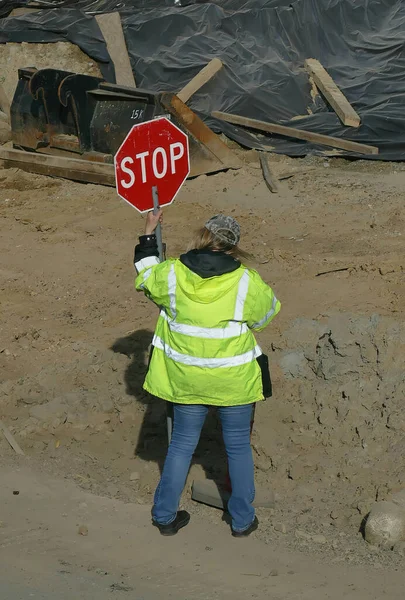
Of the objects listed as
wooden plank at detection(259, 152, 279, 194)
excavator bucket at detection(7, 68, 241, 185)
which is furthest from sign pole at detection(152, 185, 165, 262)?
excavator bucket at detection(7, 68, 241, 185)

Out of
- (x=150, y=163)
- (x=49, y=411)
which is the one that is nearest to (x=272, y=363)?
(x=49, y=411)

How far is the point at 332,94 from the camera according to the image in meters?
14.2

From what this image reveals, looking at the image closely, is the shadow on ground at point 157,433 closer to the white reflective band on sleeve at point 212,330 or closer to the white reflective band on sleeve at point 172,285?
the white reflective band on sleeve at point 212,330

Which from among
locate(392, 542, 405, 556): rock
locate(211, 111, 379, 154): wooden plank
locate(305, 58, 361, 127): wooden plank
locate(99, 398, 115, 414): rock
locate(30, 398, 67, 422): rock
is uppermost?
locate(392, 542, 405, 556): rock

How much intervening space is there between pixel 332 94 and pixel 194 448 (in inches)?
388

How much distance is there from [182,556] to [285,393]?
201 cm

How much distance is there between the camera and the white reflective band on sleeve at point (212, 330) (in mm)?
5148

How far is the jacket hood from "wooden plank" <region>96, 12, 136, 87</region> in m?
10.8

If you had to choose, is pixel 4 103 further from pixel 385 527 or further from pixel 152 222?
pixel 385 527

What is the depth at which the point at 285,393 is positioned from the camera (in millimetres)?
7059

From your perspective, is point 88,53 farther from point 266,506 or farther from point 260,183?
point 266,506

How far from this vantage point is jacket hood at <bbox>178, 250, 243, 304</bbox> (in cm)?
506

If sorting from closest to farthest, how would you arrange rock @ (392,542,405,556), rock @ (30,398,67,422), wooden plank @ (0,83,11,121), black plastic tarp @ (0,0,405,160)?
rock @ (392,542,405,556)
rock @ (30,398,67,422)
black plastic tarp @ (0,0,405,160)
wooden plank @ (0,83,11,121)

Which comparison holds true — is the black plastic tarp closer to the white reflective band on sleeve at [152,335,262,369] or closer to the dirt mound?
the dirt mound
